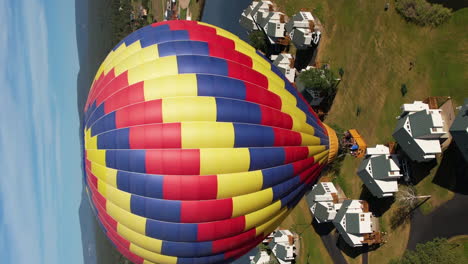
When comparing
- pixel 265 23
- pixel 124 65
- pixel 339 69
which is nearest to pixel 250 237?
pixel 124 65

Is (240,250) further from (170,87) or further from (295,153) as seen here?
(170,87)

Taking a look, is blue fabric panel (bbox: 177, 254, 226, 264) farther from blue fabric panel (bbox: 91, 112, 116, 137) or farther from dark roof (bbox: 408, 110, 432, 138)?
dark roof (bbox: 408, 110, 432, 138)

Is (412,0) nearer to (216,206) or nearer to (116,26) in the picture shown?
(216,206)

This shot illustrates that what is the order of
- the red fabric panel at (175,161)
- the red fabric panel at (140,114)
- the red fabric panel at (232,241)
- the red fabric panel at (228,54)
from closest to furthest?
the red fabric panel at (175,161)
the red fabric panel at (140,114)
the red fabric panel at (232,241)
the red fabric panel at (228,54)

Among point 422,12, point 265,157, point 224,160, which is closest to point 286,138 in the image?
point 265,157

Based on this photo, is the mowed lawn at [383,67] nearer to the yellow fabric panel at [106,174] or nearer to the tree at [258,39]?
the tree at [258,39]

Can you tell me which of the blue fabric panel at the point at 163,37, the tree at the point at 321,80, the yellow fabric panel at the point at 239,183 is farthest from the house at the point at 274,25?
the yellow fabric panel at the point at 239,183
